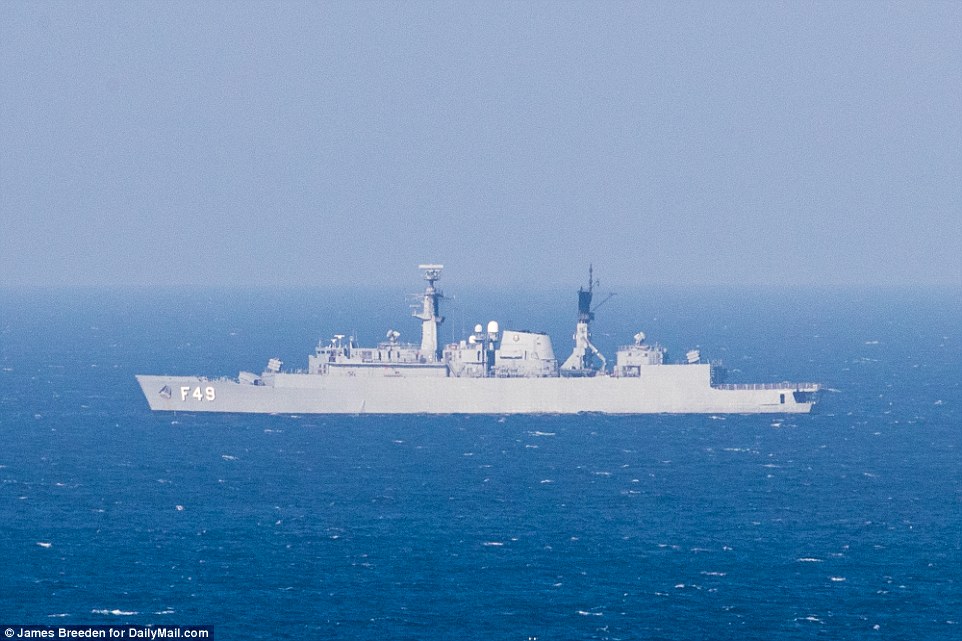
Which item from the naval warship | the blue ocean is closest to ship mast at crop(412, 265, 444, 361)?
the naval warship

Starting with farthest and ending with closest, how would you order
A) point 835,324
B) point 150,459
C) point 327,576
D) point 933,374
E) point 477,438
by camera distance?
point 835,324
point 933,374
point 477,438
point 150,459
point 327,576

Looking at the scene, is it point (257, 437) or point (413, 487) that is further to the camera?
point (257, 437)

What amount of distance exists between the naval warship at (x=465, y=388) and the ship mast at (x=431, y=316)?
94cm

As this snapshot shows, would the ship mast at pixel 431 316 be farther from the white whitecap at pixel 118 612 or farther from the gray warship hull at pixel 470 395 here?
the white whitecap at pixel 118 612

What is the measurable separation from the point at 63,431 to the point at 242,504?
20603mm

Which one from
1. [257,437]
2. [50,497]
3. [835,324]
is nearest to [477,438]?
[257,437]

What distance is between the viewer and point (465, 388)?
257 feet

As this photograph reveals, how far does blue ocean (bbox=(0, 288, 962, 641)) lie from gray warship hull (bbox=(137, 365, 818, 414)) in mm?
970

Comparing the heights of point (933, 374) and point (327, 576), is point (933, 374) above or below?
above

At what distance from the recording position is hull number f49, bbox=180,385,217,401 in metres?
77.8

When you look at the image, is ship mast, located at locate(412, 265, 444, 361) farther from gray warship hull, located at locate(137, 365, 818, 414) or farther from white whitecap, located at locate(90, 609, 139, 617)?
white whitecap, located at locate(90, 609, 139, 617)

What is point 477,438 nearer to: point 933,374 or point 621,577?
point 621,577

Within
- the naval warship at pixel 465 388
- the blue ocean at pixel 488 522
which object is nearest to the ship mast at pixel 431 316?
the naval warship at pixel 465 388

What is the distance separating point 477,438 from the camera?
71.1m
